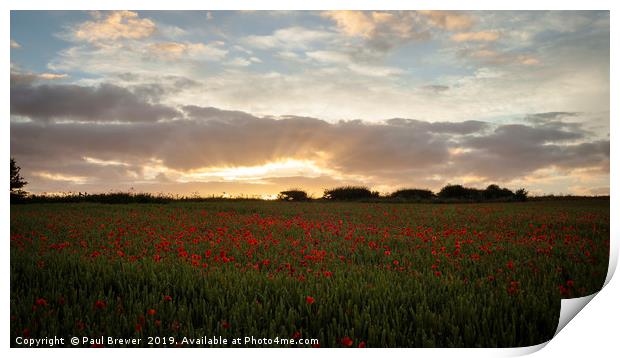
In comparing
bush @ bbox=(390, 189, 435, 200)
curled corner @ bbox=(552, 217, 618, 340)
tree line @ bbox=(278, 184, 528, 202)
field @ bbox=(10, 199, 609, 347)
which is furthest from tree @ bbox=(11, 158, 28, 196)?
bush @ bbox=(390, 189, 435, 200)

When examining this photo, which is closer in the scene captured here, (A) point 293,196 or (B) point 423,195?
(A) point 293,196

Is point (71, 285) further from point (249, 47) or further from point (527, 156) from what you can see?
point (527, 156)

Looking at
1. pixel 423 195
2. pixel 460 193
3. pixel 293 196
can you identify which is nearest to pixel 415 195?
pixel 423 195

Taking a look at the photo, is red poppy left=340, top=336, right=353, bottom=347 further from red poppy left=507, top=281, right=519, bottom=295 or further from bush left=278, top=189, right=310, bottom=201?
bush left=278, top=189, right=310, bottom=201

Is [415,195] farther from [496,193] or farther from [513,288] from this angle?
[513,288]

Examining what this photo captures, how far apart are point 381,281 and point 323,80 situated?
2401mm

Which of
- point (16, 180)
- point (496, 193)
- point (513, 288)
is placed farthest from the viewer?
point (496, 193)

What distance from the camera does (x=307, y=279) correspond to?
12.6 ft

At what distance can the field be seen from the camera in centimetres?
322

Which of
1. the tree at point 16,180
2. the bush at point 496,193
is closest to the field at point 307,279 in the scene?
the tree at point 16,180
